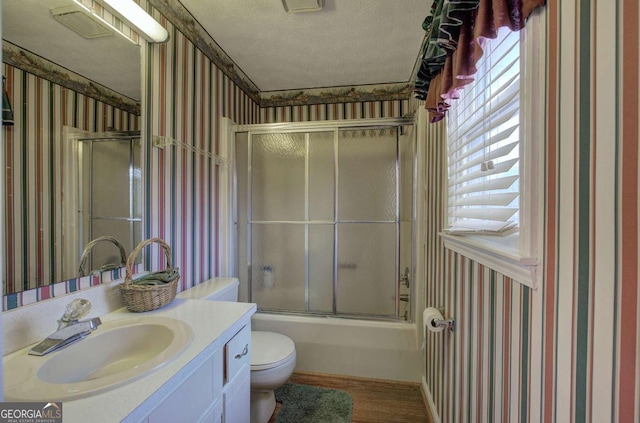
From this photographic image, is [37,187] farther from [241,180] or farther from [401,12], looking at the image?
[401,12]

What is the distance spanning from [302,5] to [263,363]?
1.99 m

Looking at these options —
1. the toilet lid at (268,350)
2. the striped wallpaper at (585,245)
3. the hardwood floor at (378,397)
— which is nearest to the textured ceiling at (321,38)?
the striped wallpaper at (585,245)

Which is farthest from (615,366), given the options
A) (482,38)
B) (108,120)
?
(108,120)

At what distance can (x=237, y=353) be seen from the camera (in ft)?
3.63

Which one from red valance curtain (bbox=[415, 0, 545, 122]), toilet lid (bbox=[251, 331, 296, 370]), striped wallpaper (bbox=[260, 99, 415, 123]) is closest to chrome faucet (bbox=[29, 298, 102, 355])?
toilet lid (bbox=[251, 331, 296, 370])

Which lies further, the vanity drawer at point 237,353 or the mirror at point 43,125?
the vanity drawer at point 237,353

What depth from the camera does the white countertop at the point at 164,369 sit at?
59cm

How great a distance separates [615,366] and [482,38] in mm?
859

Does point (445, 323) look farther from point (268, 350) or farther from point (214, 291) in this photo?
point (214, 291)

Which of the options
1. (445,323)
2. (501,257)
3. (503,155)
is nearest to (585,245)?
(501,257)

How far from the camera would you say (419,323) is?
1938 mm

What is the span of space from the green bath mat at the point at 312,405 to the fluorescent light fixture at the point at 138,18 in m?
2.18

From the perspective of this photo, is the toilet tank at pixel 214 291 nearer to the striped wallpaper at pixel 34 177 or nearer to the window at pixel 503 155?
the striped wallpaper at pixel 34 177

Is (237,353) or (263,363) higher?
(237,353)
